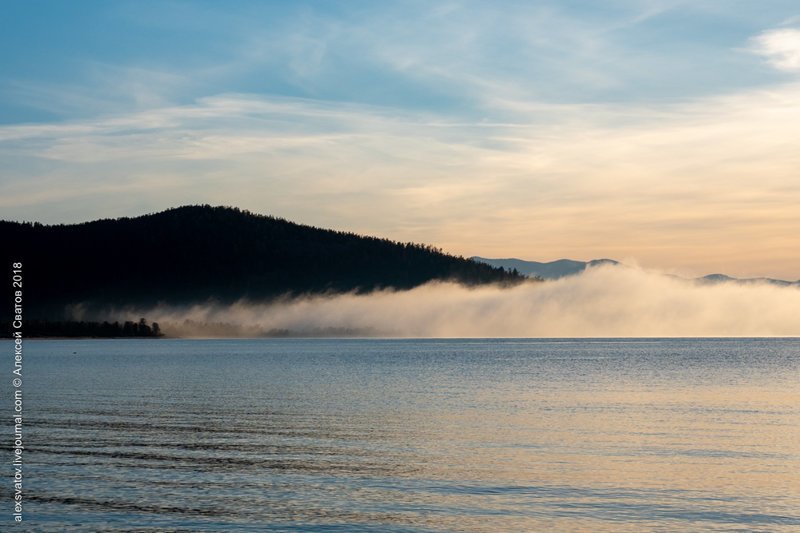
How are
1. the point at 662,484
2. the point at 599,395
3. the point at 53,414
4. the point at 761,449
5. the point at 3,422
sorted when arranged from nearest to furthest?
the point at 662,484 → the point at 761,449 → the point at 3,422 → the point at 53,414 → the point at 599,395

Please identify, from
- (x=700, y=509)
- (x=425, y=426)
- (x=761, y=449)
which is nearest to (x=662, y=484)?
(x=700, y=509)

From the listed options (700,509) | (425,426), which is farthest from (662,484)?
(425,426)

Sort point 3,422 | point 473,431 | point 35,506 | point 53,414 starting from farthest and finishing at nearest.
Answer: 1. point 53,414
2. point 3,422
3. point 473,431
4. point 35,506

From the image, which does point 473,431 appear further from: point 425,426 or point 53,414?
point 53,414

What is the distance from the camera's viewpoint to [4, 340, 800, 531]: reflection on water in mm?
26141

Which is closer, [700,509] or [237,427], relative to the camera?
[700,509]

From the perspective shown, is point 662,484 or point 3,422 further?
point 3,422

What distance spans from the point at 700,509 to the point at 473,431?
1852 cm

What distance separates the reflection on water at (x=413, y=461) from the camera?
26.1m

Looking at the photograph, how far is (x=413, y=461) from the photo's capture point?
115 ft

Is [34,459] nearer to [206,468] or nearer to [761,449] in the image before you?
[206,468]

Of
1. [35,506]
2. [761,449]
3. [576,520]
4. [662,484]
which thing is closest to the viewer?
[576,520]

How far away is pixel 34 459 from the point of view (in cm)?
3497

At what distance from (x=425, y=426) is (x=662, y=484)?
59.4ft
